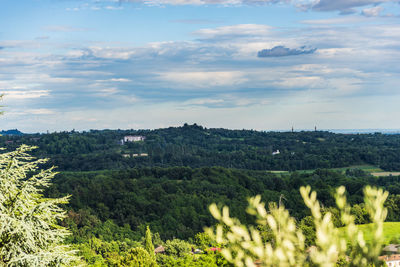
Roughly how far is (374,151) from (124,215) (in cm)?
10000

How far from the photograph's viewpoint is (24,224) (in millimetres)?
10797

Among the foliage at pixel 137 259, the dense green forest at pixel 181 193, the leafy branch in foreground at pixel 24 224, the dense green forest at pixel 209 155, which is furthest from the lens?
the dense green forest at pixel 209 155

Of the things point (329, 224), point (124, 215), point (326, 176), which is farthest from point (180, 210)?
point (329, 224)

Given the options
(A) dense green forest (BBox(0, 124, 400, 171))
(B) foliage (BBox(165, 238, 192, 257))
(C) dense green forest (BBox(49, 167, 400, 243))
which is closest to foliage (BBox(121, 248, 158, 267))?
(B) foliage (BBox(165, 238, 192, 257))

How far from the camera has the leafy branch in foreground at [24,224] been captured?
10.9m

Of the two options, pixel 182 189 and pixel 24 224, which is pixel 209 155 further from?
pixel 24 224

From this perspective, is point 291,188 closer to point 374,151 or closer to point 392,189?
point 392,189

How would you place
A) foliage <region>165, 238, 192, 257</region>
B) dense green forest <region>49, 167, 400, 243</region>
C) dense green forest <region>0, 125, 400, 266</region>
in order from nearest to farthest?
foliage <region>165, 238, 192, 257</region> → dense green forest <region>0, 125, 400, 266</region> → dense green forest <region>49, 167, 400, 243</region>

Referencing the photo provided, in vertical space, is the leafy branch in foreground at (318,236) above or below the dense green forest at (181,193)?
above

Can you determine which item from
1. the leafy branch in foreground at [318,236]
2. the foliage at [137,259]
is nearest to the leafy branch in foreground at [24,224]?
the leafy branch in foreground at [318,236]

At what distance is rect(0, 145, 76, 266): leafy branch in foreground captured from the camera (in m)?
10.9

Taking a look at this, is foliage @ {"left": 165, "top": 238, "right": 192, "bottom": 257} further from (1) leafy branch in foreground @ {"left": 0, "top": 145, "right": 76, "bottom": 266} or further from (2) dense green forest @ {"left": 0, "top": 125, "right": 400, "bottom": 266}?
(1) leafy branch in foreground @ {"left": 0, "top": 145, "right": 76, "bottom": 266}

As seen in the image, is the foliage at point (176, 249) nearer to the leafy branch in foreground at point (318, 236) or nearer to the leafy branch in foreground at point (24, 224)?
the leafy branch in foreground at point (24, 224)

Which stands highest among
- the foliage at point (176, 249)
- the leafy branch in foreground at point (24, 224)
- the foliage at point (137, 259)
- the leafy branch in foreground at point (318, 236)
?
the leafy branch in foreground at point (318, 236)
